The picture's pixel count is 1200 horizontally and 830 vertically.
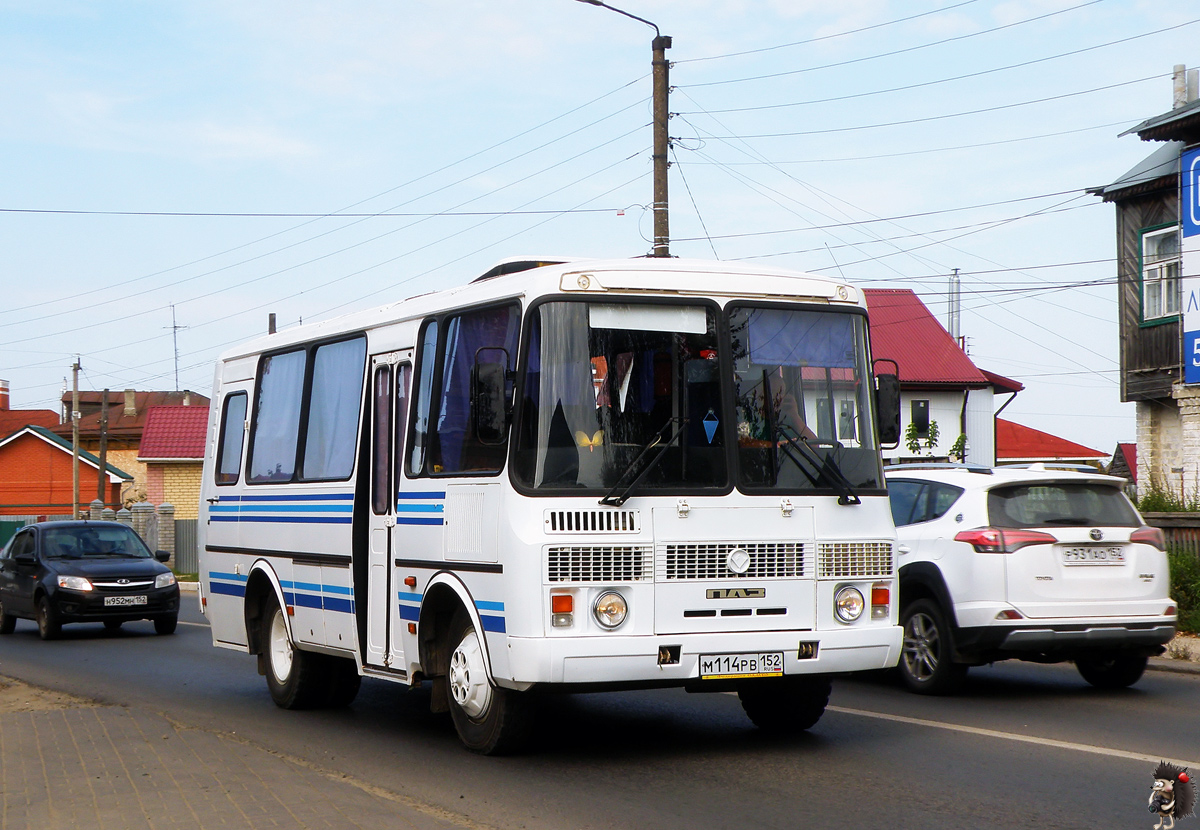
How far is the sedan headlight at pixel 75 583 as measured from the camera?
20188 millimetres

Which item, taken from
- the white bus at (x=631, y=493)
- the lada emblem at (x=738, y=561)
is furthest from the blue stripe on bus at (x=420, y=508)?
the lada emblem at (x=738, y=561)

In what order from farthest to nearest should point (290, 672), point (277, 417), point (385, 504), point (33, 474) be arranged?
point (33, 474) → point (277, 417) → point (290, 672) → point (385, 504)

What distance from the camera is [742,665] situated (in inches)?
328

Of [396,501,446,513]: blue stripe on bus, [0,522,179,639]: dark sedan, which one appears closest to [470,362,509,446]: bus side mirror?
[396,501,446,513]: blue stripe on bus

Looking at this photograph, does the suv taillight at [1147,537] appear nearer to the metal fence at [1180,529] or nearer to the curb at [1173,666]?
the curb at [1173,666]

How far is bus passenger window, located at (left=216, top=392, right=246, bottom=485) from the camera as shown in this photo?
41.3 ft

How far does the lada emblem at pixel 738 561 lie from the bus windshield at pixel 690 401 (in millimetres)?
380

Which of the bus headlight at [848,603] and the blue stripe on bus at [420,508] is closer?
the bus headlight at [848,603]

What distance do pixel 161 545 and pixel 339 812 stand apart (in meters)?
39.3

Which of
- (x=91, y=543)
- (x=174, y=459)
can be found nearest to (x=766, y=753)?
(x=91, y=543)

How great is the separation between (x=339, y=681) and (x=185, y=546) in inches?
1392

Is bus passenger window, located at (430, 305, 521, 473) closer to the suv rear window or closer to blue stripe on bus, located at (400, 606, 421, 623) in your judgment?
blue stripe on bus, located at (400, 606, 421, 623)

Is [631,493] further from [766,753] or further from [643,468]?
[766,753]

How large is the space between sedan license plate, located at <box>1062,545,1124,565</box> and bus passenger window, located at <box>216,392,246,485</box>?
6897mm
